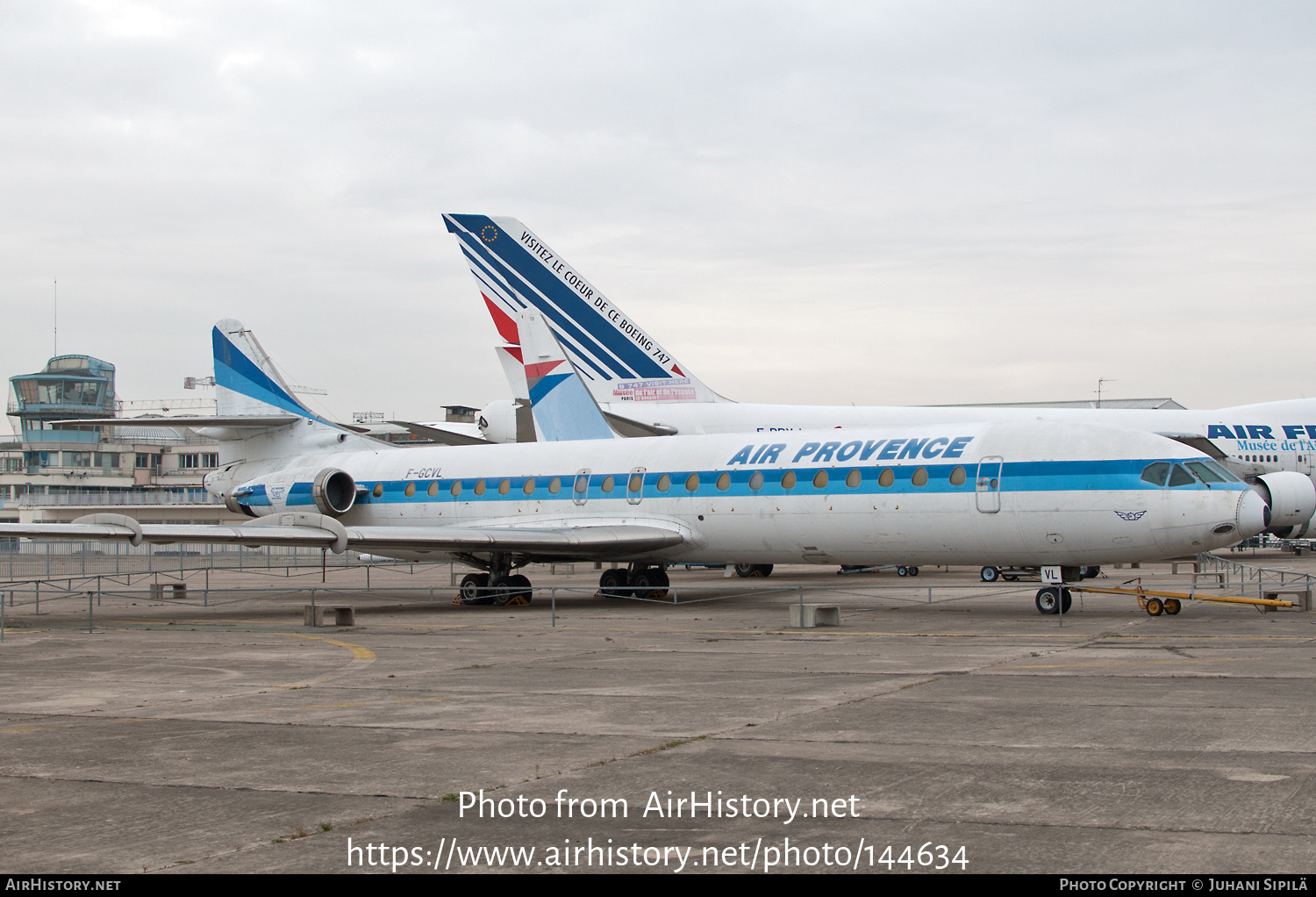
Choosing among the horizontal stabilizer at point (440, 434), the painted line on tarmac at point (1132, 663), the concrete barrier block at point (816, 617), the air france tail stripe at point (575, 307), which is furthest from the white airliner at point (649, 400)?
the painted line on tarmac at point (1132, 663)

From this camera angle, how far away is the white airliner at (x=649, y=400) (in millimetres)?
37906

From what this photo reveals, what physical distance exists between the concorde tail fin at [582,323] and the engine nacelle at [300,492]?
10047 millimetres

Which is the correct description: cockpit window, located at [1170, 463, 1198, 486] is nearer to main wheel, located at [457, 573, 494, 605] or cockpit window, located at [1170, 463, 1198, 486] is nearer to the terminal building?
main wheel, located at [457, 573, 494, 605]

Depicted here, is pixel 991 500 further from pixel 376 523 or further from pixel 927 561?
pixel 376 523

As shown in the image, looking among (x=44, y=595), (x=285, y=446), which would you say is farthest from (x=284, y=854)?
(x=44, y=595)

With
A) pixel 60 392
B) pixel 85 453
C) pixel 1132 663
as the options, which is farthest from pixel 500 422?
pixel 60 392

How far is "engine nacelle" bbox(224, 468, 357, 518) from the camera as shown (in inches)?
1195

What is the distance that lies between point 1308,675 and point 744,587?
58.3 ft

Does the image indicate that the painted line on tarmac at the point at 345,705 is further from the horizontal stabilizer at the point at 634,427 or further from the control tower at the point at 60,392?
the control tower at the point at 60,392

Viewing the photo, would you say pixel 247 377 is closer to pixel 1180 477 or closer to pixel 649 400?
pixel 649 400

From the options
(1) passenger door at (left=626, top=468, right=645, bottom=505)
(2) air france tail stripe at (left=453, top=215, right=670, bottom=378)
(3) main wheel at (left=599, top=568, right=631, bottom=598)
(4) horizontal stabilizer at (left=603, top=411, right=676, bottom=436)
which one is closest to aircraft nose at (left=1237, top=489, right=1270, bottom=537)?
(1) passenger door at (left=626, top=468, right=645, bottom=505)

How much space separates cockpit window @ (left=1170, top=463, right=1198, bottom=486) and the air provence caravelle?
0.8 inches

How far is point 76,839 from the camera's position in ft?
21.6

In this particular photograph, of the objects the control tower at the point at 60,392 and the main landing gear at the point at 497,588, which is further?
the control tower at the point at 60,392
